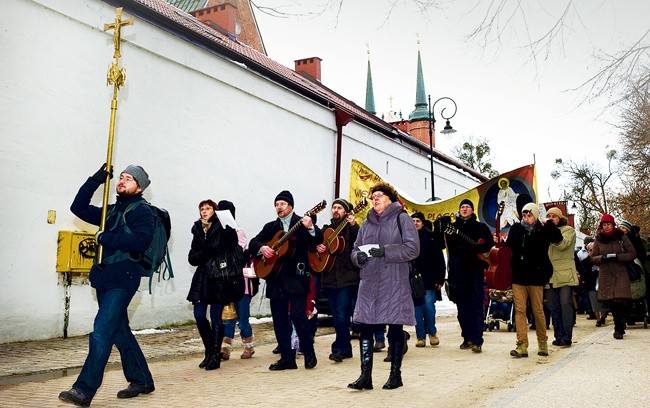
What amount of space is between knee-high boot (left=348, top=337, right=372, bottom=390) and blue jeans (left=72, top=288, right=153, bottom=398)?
183 centimetres

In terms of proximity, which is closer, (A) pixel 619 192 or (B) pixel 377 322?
(B) pixel 377 322

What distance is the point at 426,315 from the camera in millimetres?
9750

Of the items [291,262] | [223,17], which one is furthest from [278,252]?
[223,17]

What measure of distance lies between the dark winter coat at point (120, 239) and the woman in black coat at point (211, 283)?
187 cm

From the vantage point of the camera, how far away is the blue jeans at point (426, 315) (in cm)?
947

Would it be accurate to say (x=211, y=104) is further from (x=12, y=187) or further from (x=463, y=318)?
(x=463, y=318)

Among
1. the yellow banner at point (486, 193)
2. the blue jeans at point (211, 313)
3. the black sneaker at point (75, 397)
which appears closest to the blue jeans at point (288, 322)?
the blue jeans at point (211, 313)

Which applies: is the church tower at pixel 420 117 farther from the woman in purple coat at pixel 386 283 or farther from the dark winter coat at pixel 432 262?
the woman in purple coat at pixel 386 283

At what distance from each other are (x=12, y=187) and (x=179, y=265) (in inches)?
168

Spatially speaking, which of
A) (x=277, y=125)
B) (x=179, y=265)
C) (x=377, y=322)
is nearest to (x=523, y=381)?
(x=377, y=322)

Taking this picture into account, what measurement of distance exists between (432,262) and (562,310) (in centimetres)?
201

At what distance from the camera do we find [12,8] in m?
10.2

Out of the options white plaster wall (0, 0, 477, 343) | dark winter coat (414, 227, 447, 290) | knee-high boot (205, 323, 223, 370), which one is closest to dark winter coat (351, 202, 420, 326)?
knee-high boot (205, 323, 223, 370)

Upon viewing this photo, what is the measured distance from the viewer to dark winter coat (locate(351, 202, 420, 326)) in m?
5.77
